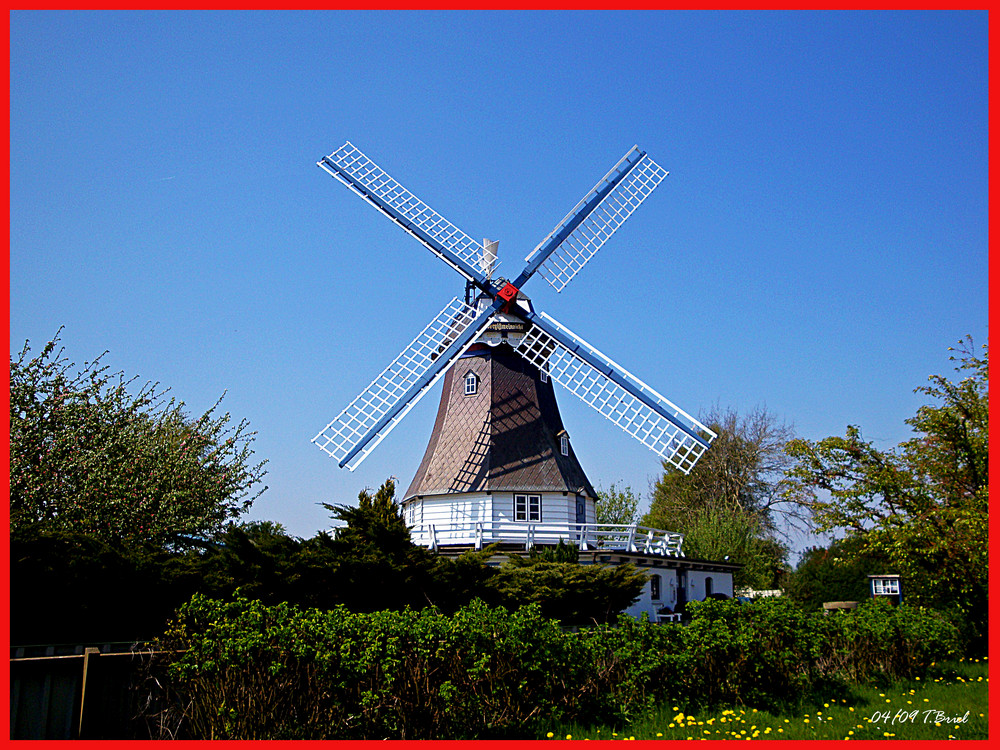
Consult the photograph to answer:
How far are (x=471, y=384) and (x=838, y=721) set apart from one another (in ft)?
44.0

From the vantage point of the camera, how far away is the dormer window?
68.2 feet

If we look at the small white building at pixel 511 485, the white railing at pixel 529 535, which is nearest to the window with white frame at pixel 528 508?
the small white building at pixel 511 485

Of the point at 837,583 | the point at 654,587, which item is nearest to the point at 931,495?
the point at 654,587

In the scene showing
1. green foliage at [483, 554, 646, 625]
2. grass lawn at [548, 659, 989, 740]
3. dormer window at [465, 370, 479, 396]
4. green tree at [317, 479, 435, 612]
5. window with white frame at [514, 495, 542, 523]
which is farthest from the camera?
dormer window at [465, 370, 479, 396]

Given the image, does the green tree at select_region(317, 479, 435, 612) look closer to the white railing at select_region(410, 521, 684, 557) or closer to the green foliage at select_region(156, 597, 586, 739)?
the green foliage at select_region(156, 597, 586, 739)

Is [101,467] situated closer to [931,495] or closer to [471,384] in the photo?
[471,384]

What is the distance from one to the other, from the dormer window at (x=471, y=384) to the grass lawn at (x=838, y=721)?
11897mm

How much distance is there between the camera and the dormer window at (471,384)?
20783 mm

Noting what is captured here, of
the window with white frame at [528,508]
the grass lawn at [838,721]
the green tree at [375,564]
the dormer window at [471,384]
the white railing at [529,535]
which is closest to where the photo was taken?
the grass lawn at [838,721]

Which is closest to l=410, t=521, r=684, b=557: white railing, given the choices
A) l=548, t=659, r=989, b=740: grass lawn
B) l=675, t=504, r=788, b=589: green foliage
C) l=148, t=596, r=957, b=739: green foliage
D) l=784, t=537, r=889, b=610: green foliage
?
l=548, t=659, r=989, b=740: grass lawn

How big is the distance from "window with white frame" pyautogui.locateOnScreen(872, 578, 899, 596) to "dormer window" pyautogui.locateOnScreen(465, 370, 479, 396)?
16.4 metres

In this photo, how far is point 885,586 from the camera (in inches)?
1108

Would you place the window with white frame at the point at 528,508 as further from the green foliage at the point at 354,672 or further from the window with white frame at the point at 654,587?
the green foliage at the point at 354,672

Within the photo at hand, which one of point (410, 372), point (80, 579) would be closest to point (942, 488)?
point (410, 372)
